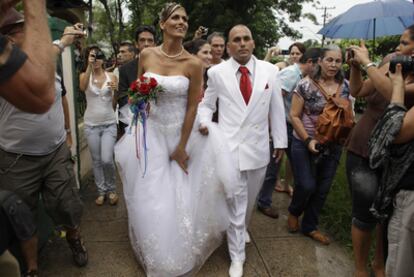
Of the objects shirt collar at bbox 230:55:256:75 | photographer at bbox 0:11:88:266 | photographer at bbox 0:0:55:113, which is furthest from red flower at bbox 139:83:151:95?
photographer at bbox 0:0:55:113

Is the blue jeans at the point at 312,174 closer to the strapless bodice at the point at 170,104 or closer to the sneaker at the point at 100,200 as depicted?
the strapless bodice at the point at 170,104

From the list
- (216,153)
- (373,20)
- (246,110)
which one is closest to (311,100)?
(246,110)

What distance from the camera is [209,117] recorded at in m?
3.43

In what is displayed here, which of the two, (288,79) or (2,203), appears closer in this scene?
(2,203)

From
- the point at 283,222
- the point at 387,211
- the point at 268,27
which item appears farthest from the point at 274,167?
the point at 268,27

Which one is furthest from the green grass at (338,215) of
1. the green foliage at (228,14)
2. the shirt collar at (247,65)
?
the green foliage at (228,14)

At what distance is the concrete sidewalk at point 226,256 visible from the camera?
3.21 meters

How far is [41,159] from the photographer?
2.79m

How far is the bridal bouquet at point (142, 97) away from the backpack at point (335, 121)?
5.15 feet

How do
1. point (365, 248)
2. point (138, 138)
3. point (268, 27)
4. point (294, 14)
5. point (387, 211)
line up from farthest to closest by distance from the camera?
point (294, 14) → point (268, 27) → point (138, 138) → point (365, 248) → point (387, 211)

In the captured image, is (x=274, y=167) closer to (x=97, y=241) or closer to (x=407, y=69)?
(x=97, y=241)

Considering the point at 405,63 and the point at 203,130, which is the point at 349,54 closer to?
the point at 405,63

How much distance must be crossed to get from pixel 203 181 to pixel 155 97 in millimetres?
865

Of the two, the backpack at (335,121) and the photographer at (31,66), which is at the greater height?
the photographer at (31,66)
